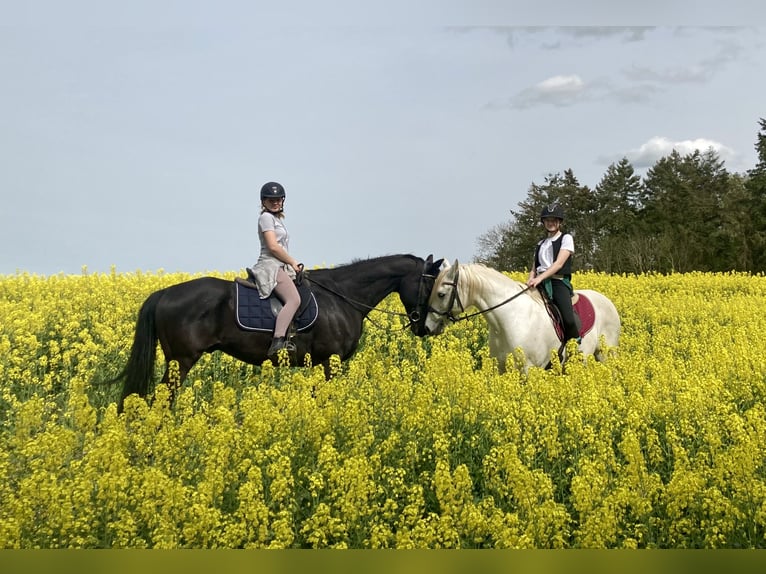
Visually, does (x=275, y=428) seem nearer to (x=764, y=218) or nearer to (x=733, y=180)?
(x=764, y=218)

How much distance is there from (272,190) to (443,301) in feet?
7.46

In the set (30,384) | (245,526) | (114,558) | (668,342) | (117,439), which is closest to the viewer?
(114,558)

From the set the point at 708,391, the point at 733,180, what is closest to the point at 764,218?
the point at 733,180

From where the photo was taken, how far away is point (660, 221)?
148 feet

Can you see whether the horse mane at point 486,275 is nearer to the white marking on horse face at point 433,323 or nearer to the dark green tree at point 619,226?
the white marking on horse face at point 433,323

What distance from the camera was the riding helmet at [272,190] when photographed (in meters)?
6.92

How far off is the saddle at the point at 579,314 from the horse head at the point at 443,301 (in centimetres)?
109

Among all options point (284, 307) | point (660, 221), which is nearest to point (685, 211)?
point (660, 221)

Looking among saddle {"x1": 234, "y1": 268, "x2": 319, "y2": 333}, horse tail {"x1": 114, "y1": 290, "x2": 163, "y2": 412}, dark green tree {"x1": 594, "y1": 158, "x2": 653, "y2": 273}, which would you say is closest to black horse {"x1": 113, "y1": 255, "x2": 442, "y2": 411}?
horse tail {"x1": 114, "y1": 290, "x2": 163, "y2": 412}

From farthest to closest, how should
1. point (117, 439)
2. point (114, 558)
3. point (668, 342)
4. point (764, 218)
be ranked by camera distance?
1. point (764, 218)
2. point (668, 342)
3. point (117, 439)
4. point (114, 558)

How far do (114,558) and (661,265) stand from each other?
42940 mm

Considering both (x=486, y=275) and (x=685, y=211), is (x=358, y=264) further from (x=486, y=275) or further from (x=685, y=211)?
(x=685, y=211)

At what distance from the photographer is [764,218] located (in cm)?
4066

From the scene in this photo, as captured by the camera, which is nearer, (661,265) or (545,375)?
(545,375)
